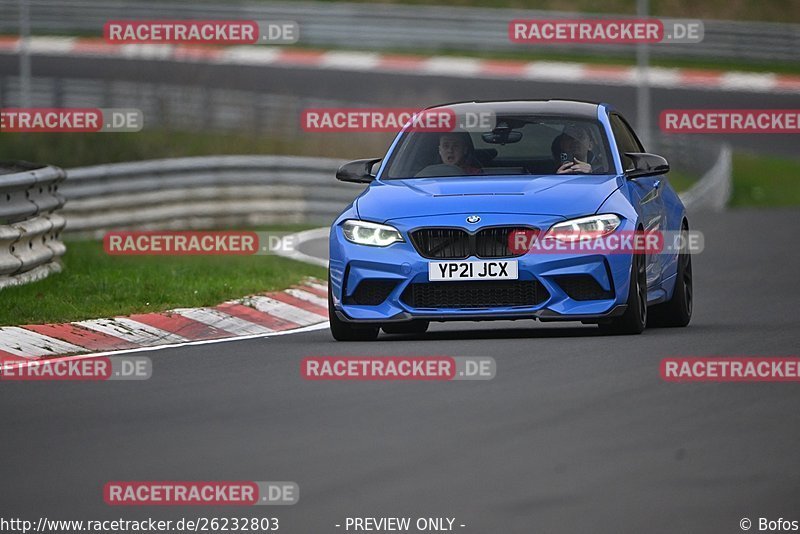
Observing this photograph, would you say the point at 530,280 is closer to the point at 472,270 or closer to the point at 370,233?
the point at 472,270

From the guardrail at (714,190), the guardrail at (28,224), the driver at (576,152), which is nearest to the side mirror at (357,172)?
the driver at (576,152)

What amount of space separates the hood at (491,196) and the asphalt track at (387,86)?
29.3m

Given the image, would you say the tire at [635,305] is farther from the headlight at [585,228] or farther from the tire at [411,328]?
the tire at [411,328]

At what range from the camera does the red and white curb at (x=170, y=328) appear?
1162 cm

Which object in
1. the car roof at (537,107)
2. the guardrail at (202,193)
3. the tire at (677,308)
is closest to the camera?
the car roof at (537,107)

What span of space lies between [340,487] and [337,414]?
5.79 ft

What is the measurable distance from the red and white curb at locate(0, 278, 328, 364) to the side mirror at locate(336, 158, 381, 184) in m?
1.21

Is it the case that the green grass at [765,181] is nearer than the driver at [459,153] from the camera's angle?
No

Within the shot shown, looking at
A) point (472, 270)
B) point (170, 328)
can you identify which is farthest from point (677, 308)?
point (170, 328)

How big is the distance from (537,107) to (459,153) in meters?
0.67

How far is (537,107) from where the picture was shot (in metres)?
12.6

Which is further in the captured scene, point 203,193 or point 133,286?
point 203,193

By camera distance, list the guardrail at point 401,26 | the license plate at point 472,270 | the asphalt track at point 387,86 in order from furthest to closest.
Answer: the guardrail at point 401,26, the asphalt track at point 387,86, the license plate at point 472,270

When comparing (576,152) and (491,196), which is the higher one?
(576,152)
